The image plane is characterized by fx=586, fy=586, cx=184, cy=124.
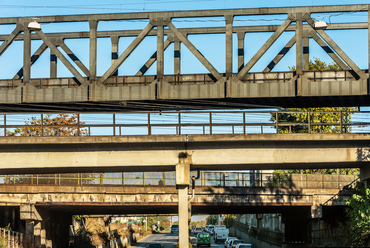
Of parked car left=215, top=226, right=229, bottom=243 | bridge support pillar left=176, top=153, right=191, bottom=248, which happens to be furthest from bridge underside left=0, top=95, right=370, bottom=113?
parked car left=215, top=226, right=229, bottom=243

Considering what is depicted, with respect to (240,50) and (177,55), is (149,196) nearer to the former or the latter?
(177,55)

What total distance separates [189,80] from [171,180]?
34.6 ft

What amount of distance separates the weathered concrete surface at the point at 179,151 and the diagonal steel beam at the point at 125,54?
866cm

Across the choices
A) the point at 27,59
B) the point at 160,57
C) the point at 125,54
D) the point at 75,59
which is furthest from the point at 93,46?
the point at 27,59

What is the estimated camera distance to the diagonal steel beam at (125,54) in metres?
38.4

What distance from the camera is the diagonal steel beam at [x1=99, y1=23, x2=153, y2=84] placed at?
38438 millimetres

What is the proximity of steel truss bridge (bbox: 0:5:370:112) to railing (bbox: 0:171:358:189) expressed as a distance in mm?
6392

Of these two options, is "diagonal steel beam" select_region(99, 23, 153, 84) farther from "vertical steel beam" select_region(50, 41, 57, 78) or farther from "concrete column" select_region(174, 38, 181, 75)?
"vertical steel beam" select_region(50, 41, 57, 78)

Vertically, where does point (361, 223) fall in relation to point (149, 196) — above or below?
below

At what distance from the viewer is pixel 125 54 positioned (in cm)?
3841

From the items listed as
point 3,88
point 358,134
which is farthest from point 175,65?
point 358,134

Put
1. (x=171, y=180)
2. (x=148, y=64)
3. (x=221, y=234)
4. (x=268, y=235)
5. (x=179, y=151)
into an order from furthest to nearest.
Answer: (x=221, y=234) < (x=268, y=235) < (x=171, y=180) < (x=148, y=64) < (x=179, y=151)

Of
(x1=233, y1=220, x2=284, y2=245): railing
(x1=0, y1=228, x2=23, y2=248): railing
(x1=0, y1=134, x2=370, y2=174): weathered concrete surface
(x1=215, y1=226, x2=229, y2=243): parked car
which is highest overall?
(x1=0, y1=134, x2=370, y2=174): weathered concrete surface

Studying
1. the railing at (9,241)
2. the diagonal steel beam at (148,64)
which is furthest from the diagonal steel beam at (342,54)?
the railing at (9,241)
